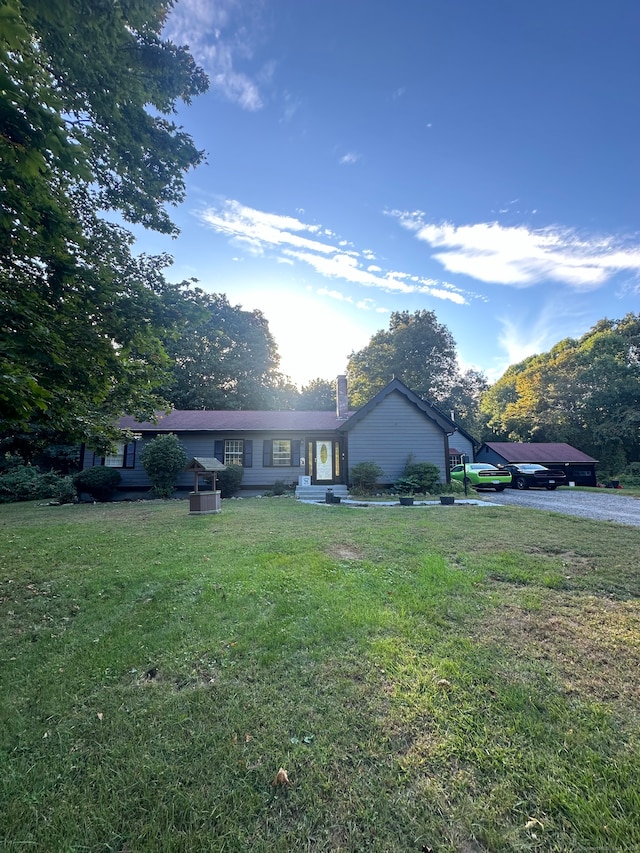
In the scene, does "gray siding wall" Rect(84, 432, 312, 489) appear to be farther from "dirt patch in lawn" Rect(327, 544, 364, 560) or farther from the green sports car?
"dirt patch in lawn" Rect(327, 544, 364, 560)

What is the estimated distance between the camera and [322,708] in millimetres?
2260

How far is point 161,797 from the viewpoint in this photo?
65.2 inches

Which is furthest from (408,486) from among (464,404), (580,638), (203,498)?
(464,404)

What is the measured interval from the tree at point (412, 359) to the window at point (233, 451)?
1985 centimetres

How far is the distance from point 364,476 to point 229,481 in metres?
6.00

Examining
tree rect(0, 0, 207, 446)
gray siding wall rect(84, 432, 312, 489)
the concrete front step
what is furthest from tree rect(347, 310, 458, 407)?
tree rect(0, 0, 207, 446)

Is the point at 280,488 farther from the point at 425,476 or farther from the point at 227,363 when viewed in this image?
the point at 227,363

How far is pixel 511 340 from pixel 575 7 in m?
19.1

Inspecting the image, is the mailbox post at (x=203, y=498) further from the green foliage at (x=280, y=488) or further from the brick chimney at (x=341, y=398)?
the brick chimney at (x=341, y=398)

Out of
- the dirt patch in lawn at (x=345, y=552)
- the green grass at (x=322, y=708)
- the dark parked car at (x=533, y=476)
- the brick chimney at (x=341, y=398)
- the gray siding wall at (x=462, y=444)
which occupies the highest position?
the brick chimney at (x=341, y=398)

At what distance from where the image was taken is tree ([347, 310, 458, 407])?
35.4 metres

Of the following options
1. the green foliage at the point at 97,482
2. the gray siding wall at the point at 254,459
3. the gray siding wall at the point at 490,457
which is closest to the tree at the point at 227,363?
the gray siding wall at the point at 254,459

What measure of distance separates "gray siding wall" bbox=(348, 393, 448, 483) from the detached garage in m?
9.86

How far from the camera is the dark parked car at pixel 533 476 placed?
1970 centimetres
